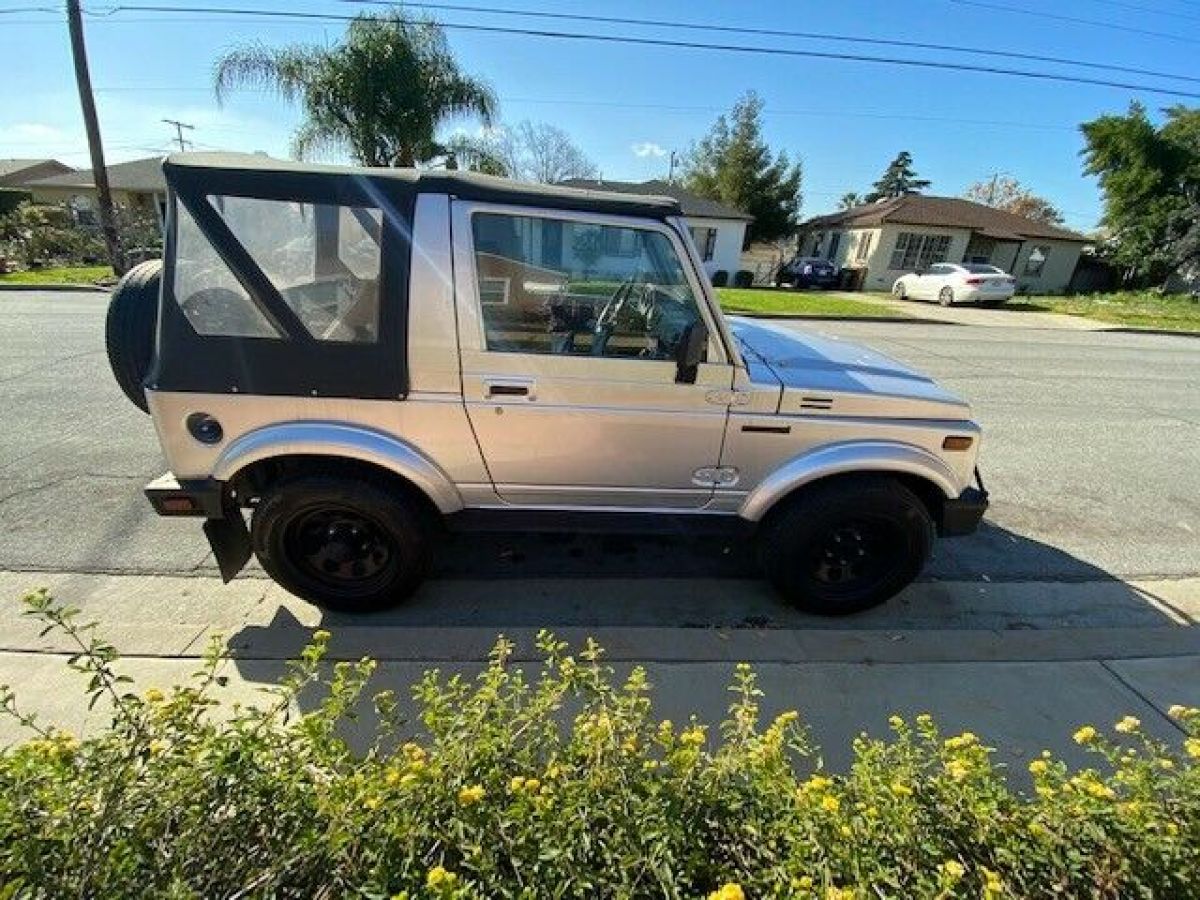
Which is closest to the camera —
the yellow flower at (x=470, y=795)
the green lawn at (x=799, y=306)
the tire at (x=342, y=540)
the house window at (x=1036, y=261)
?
the yellow flower at (x=470, y=795)

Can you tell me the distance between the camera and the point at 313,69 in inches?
596

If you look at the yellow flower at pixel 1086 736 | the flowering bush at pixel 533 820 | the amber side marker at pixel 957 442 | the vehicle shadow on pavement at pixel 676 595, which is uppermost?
the amber side marker at pixel 957 442

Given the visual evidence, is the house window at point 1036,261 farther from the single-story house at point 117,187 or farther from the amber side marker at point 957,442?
the single-story house at point 117,187

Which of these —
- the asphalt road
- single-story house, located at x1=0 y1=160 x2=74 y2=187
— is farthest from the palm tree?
single-story house, located at x1=0 y1=160 x2=74 y2=187

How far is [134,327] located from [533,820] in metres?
2.87

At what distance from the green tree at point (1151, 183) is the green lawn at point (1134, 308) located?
1870mm

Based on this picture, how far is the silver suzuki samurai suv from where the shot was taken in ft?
7.98

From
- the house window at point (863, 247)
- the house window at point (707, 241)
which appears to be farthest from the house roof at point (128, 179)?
the house window at point (863, 247)

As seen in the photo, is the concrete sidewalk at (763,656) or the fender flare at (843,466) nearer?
the concrete sidewalk at (763,656)

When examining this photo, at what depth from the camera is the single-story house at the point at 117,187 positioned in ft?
115

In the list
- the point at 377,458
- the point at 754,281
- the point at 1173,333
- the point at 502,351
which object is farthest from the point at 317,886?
the point at 754,281

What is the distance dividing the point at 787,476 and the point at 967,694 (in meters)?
1.29

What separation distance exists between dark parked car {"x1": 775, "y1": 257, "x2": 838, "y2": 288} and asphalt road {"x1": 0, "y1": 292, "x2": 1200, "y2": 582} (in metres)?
20.4

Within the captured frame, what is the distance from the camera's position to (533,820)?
4.44ft
